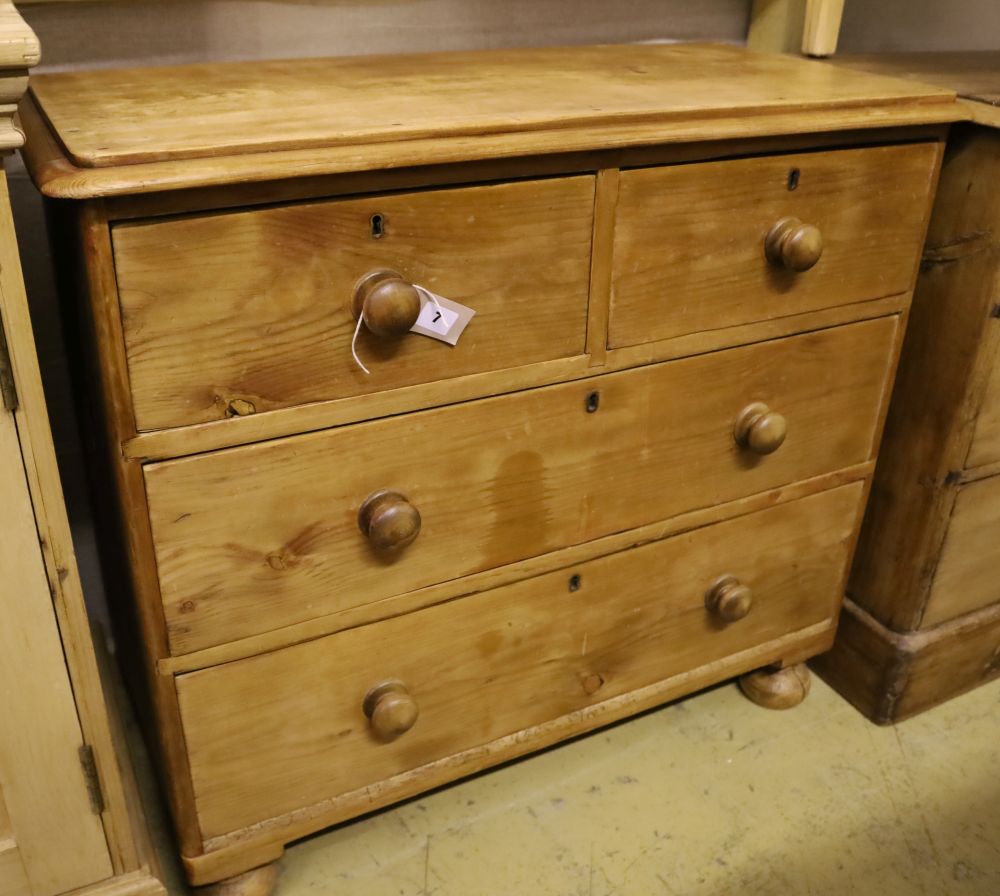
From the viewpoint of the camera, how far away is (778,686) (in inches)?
60.9

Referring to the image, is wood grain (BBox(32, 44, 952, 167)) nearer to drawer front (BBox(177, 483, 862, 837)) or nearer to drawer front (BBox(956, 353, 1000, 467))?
drawer front (BBox(956, 353, 1000, 467))

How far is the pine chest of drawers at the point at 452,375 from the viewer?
0.89 m

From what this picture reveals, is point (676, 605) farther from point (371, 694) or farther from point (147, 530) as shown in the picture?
point (147, 530)

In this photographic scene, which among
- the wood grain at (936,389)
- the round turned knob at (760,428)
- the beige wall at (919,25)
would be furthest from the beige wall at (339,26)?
the round turned knob at (760,428)

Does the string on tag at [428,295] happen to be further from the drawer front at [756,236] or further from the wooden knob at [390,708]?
the wooden knob at [390,708]

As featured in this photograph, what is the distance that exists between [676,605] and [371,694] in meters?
0.43

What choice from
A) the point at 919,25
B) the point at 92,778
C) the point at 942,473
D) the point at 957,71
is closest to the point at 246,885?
the point at 92,778

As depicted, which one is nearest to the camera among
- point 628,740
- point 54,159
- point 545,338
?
point 54,159

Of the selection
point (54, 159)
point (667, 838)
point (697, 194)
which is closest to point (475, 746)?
point (667, 838)

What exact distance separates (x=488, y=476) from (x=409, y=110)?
0.39 meters

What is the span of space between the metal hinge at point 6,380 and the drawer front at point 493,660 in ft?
1.07

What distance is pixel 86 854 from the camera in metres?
1.11

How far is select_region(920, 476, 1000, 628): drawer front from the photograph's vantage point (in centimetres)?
142

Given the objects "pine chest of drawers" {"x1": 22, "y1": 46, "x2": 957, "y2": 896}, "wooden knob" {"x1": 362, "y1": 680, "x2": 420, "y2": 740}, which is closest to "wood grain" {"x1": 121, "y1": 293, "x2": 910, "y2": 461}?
"pine chest of drawers" {"x1": 22, "y1": 46, "x2": 957, "y2": 896}
